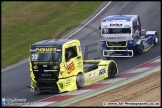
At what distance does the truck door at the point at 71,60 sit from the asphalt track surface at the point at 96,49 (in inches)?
58.6

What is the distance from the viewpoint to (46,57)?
63.4 ft

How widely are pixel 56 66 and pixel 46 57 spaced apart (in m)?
0.60

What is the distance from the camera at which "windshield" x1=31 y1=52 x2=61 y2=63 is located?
63.0 feet

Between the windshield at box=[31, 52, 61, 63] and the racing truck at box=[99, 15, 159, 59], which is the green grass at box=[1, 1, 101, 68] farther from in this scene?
the windshield at box=[31, 52, 61, 63]

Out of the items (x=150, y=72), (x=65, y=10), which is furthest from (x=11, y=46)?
(x=150, y=72)

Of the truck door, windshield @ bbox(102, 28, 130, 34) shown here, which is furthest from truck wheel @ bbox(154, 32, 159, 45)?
the truck door

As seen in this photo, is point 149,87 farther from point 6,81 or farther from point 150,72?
point 6,81

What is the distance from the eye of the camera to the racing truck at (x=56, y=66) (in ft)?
63.2

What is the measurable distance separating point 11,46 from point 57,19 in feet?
24.5

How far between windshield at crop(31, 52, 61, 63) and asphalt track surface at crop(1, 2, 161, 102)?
169 cm

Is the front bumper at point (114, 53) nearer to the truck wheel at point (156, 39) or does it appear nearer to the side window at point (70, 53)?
the truck wheel at point (156, 39)

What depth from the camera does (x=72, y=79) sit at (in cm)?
1991

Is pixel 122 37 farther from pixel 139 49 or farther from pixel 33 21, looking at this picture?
pixel 33 21

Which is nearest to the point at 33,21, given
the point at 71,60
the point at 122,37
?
the point at 122,37
